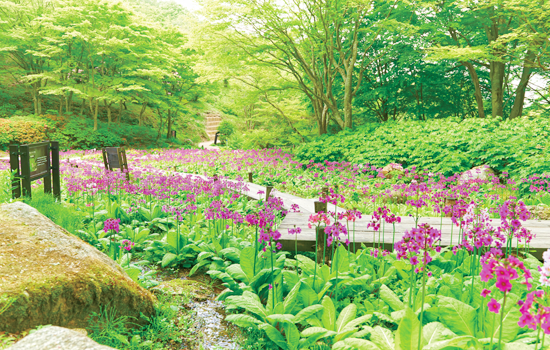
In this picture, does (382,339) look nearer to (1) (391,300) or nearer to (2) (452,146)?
(1) (391,300)

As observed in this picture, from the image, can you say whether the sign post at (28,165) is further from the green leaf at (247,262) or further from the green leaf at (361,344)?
the green leaf at (361,344)

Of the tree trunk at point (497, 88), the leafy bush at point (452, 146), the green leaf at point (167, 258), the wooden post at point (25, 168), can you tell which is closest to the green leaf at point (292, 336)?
the green leaf at point (167, 258)

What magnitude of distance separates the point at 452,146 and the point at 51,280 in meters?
9.07

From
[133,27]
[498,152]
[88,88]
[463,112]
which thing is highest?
[133,27]

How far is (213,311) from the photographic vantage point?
9.69 ft

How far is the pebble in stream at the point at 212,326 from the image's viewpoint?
2490 mm

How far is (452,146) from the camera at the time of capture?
28.7 feet

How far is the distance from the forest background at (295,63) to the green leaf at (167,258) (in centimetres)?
848

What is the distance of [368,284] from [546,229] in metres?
2.94

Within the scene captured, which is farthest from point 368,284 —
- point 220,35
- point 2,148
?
point 2,148

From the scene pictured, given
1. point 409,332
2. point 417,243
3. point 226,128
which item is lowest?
point 409,332

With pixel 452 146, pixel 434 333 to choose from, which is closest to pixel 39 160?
pixel 434 333

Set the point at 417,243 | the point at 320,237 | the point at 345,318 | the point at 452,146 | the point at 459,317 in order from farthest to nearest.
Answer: the point at 452,146 < the point at 320,237 < the point at 345,318 < the point at 459,317 < the point at 417,243

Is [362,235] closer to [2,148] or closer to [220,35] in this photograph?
[220,35]
